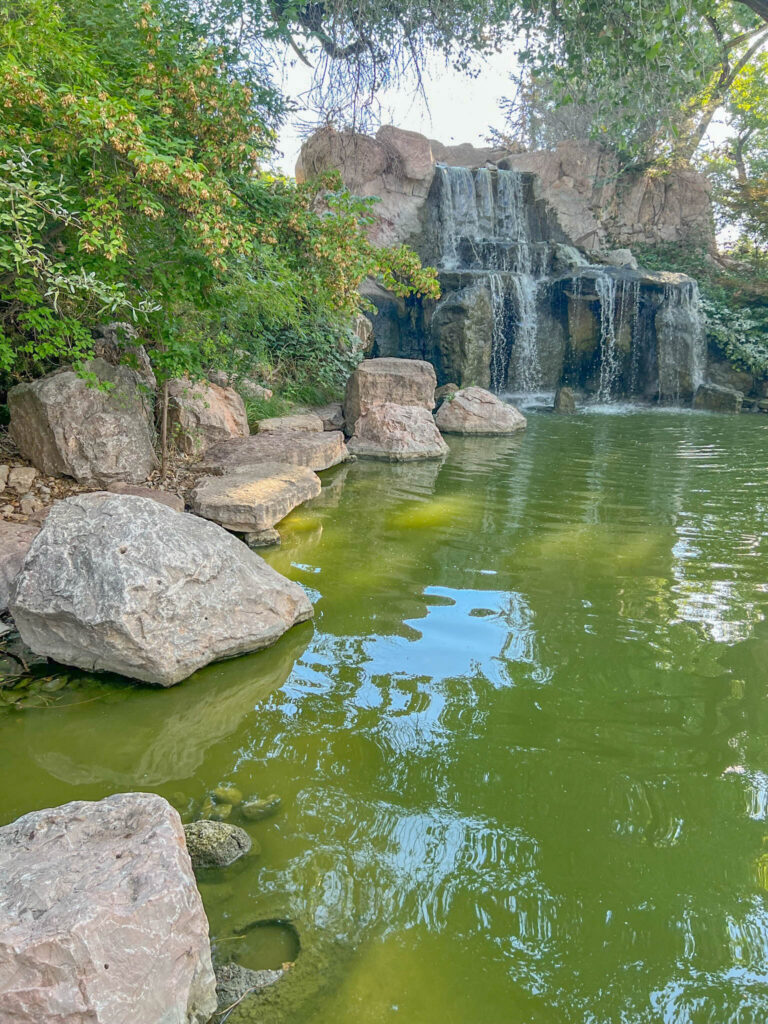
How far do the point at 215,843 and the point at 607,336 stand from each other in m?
16.1

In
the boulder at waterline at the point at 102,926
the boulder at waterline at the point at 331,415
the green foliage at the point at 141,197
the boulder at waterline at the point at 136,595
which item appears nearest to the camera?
the boulder at waterline at the point at 102,926

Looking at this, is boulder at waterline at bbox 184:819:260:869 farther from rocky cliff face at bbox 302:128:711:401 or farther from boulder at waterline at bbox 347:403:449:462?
rocky cliff face at bbox 302:128:711:401

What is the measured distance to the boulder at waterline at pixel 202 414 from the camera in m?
7.08

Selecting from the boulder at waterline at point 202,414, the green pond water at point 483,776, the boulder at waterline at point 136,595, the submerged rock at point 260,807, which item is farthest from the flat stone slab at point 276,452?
the submerged rock at point 260,807

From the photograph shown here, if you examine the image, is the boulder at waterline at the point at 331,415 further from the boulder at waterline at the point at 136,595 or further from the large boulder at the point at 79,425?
the boulder at waterline at the point at 136,595

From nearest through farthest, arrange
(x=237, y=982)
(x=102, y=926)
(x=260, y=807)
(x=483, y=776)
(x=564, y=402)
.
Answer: (x=102, y=926) → (x=237, y=982) → (x=260, y=807) → (x=483, y=776) → (x=564, y=402)

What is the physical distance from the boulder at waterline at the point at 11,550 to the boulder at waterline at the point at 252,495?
1440 millimetres

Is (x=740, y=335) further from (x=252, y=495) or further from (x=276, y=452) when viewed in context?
(x=252, y=495)

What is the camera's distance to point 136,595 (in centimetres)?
323

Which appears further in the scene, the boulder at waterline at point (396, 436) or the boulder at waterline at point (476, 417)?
the boulder at waterline at point (476, 417)

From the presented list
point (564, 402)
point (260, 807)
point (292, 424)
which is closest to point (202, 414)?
point (292, 424)

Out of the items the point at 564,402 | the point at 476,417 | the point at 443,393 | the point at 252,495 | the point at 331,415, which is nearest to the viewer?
the point at 252,495

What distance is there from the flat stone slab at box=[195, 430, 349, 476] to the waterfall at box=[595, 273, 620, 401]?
32.4 feet

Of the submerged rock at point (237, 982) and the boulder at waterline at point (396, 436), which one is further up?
the boulder at waterline at point (396, 436)
